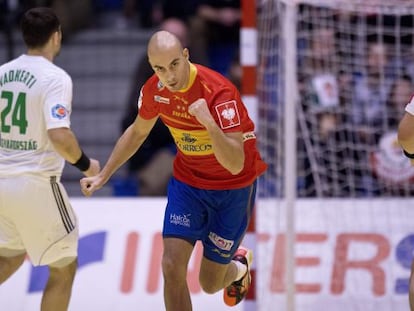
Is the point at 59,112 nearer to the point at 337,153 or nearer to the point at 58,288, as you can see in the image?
the point at 58,288

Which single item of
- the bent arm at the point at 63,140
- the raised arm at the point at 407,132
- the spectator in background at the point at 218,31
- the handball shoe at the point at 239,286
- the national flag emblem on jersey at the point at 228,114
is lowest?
the handball shoe at the point at 239,286

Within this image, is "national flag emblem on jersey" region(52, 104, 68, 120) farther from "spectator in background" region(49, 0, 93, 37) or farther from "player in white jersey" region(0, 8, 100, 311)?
"spectator in background" region(49, 0, 93, 37)

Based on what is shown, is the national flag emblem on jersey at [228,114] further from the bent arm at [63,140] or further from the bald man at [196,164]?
the bent arm at [63,140]

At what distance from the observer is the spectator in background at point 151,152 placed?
10180 millimetres

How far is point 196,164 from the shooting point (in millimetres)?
6363

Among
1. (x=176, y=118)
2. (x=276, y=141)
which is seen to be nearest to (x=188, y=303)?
(x=176, y=118)

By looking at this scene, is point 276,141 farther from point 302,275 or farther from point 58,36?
point 58,36

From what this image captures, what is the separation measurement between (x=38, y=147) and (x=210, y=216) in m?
1.14

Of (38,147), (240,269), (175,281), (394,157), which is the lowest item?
(240,269)

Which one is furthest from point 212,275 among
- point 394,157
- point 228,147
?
point 394,157

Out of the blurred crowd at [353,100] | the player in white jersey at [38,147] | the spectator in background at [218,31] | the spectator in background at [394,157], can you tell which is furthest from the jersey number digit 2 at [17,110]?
the spectator in background at [218,31]

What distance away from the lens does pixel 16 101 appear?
6484 mm

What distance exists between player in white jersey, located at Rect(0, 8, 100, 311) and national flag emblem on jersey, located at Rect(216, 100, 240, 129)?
1.04 meters

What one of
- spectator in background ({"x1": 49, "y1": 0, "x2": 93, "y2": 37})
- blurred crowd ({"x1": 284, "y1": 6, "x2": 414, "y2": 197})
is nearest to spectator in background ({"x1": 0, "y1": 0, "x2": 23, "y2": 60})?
spectator in background ({"x1": 49, "y1": 0, "x2": 93, "y2": 37})
